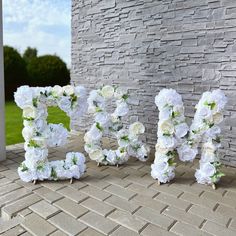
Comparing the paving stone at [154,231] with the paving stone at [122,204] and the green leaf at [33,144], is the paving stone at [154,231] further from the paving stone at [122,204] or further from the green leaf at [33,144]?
the green leaf at [33,144]

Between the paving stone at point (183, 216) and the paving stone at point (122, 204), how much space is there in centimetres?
22

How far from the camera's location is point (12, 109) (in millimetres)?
5949

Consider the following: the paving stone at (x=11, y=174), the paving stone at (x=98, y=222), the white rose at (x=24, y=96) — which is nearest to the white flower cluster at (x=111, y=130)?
the white rose at (x=24, y=96)

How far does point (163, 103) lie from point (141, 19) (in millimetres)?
1437

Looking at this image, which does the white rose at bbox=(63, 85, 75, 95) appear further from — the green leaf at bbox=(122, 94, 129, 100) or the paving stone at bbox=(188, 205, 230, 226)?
the paving stone at bbox=(188, 205, 230, 226)

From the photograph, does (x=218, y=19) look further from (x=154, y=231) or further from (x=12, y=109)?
(x=12, y=109)

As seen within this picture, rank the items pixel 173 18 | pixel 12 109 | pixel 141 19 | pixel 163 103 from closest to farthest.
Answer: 1. pixel 163 103
2. pixel 173 18
3. pixel 141 19
4. pixel 12 109

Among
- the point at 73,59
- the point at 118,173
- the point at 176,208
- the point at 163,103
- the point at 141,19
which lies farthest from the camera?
the point at 73,59

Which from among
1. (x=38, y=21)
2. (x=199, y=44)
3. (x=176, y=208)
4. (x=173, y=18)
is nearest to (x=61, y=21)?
(x=38, y=21)

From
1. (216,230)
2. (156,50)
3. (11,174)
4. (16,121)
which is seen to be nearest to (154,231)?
(216,230)

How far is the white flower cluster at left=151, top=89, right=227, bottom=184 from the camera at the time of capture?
2.26 metres

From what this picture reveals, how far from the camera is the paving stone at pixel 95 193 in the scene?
209 cm

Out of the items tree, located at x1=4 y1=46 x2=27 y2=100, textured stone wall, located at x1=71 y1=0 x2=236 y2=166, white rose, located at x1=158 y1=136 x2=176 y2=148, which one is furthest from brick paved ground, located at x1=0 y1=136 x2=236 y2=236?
tree, located at x1=4 y1=46 x2=27 y2=100

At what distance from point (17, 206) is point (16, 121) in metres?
3.12
